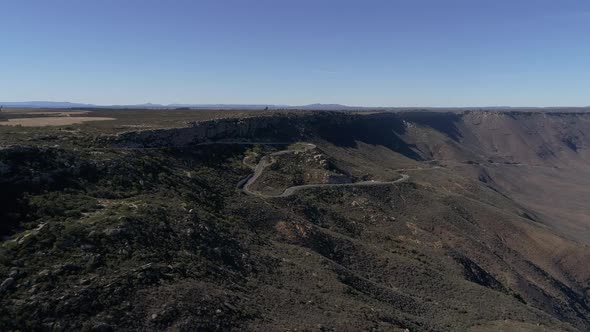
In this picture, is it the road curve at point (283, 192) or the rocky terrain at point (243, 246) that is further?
the road curve at point (283, 192)

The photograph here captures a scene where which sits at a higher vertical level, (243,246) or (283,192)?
(243,246)

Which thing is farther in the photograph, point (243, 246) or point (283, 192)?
point (283, 192)

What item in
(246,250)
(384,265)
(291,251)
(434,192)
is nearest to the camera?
(246,250)

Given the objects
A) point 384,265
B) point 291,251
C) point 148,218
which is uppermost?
point 148,218

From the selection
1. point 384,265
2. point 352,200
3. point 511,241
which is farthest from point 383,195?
point 384,265

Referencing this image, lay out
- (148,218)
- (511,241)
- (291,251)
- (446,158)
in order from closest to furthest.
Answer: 1. (148,218)
2. (291,251)
3. (511,241)
4. (446,158)

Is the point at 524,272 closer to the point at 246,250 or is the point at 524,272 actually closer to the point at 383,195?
the point at 383,195

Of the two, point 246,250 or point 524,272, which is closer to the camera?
point 246,250

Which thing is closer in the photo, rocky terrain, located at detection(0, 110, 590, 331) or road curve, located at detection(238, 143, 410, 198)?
rocky terrain, located at detection(0, 110, 590, 331)
